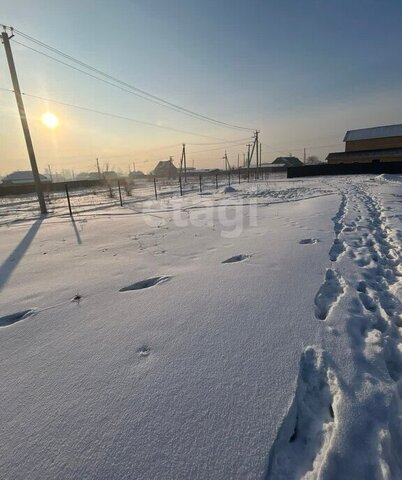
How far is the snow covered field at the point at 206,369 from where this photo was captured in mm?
1249

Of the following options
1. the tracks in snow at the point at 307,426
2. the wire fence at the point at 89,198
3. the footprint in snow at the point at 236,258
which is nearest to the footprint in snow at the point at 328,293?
the tracks in snow at the point at 307,426

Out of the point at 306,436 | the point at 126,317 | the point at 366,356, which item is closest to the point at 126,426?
the point at 306,436

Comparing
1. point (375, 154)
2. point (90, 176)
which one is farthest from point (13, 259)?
point (90, 176)

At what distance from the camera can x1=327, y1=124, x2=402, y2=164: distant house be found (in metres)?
39.0

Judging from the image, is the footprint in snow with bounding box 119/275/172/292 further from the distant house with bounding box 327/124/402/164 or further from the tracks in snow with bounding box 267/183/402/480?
the distant house with bounding box 327/124/402/164

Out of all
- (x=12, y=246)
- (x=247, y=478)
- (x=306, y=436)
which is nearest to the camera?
(x=247, y=478)

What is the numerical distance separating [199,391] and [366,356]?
123 centimetres

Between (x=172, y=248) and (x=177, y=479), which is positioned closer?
(x=177, y=479)

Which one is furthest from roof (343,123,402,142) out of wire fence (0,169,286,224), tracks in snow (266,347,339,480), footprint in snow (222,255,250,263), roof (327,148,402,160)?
tracks in snow (266,347,339,480)

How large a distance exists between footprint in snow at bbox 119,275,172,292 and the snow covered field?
27 mm

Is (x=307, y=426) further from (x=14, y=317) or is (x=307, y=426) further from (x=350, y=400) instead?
(x=14, y=317)

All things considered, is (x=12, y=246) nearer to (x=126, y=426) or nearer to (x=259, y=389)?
(x=126, y=426)

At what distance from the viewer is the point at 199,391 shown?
1.62 metres

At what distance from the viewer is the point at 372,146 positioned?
4375cm
